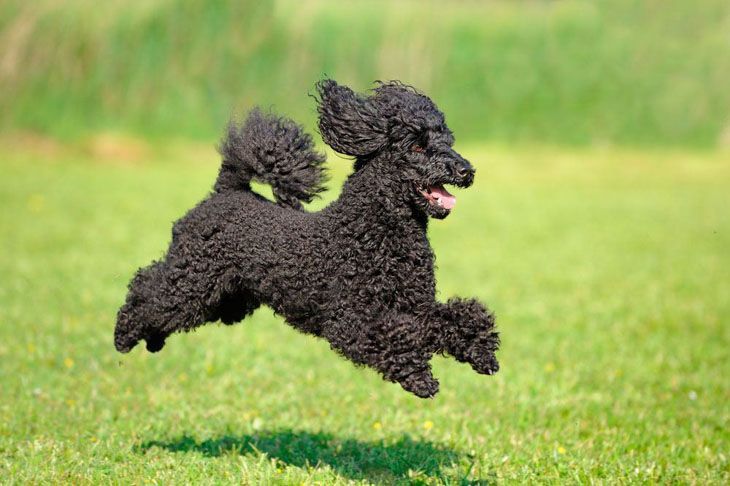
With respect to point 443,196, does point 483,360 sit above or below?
below

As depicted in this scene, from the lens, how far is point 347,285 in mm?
4375

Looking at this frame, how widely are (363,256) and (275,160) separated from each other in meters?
1.14

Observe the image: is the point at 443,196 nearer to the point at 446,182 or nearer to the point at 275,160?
the point at 446,182

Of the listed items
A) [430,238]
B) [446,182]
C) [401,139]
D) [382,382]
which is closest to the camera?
[446,182]

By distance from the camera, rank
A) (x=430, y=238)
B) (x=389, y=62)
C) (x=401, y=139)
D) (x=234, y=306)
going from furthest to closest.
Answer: (x=389, y=62) → (x=430, y=238) → (x=234, y=306) → (x=401, y=139)

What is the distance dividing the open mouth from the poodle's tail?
114 cm

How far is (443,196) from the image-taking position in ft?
14.0

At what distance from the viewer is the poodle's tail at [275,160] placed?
17.2 ft

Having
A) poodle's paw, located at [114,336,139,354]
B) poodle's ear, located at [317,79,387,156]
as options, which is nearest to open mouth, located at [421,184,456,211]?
poodle's ear, located at [317,79,387,156]

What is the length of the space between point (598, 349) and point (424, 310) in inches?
216

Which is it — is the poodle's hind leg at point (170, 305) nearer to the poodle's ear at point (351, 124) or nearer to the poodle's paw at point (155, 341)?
the poodle's paw at point (155, 341)

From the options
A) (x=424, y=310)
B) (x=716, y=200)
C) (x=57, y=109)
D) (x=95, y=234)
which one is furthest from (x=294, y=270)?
(x=57, y=109)

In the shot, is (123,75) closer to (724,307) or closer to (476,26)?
(476,26)

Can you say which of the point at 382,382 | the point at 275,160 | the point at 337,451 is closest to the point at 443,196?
the point at 275,160
